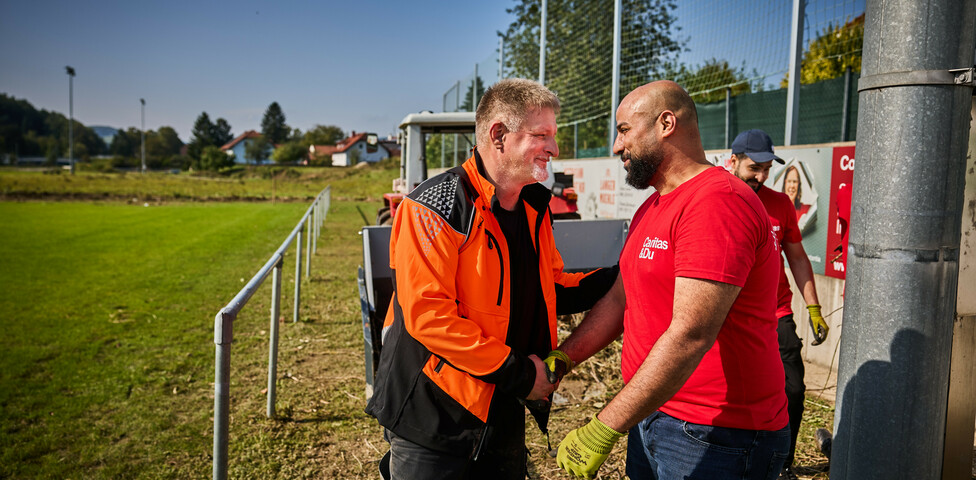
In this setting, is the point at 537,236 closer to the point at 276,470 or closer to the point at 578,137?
the point at 276,470

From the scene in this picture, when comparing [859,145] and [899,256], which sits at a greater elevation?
[859,145]

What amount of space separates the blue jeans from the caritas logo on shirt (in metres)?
0.51

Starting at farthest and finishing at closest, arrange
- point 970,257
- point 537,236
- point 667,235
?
point 970,257
point 537,236
point 667,235

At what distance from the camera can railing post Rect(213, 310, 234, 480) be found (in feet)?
8.54

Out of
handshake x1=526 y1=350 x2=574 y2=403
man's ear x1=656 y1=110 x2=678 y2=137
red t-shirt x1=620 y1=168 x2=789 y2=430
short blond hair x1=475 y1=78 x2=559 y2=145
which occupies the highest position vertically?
short blond hair x1=475 y1=78 x2=559 y2=145

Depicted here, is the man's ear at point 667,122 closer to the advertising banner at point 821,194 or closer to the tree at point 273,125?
the advertising banner at point 821,194

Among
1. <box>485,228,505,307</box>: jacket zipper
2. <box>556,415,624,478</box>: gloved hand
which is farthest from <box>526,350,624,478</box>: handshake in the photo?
<box>485,228,505,307</box>: jacket zipper

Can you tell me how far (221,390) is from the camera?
8.58ft

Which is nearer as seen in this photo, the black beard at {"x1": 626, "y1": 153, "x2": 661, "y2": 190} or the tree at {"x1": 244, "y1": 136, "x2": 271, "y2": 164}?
the black beard at {"x1": 626, "y1": 153, "x2": 661, "y2": 190}

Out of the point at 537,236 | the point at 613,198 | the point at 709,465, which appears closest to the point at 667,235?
the point at 537,236

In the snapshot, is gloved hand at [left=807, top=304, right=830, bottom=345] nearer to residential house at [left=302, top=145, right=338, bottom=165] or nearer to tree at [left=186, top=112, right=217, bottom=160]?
residential house at [left=302, top=145, right=338, bottom=165]

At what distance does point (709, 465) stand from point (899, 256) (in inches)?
32.8

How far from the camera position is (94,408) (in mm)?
4863

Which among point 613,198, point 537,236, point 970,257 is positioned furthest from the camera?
point 613,198
